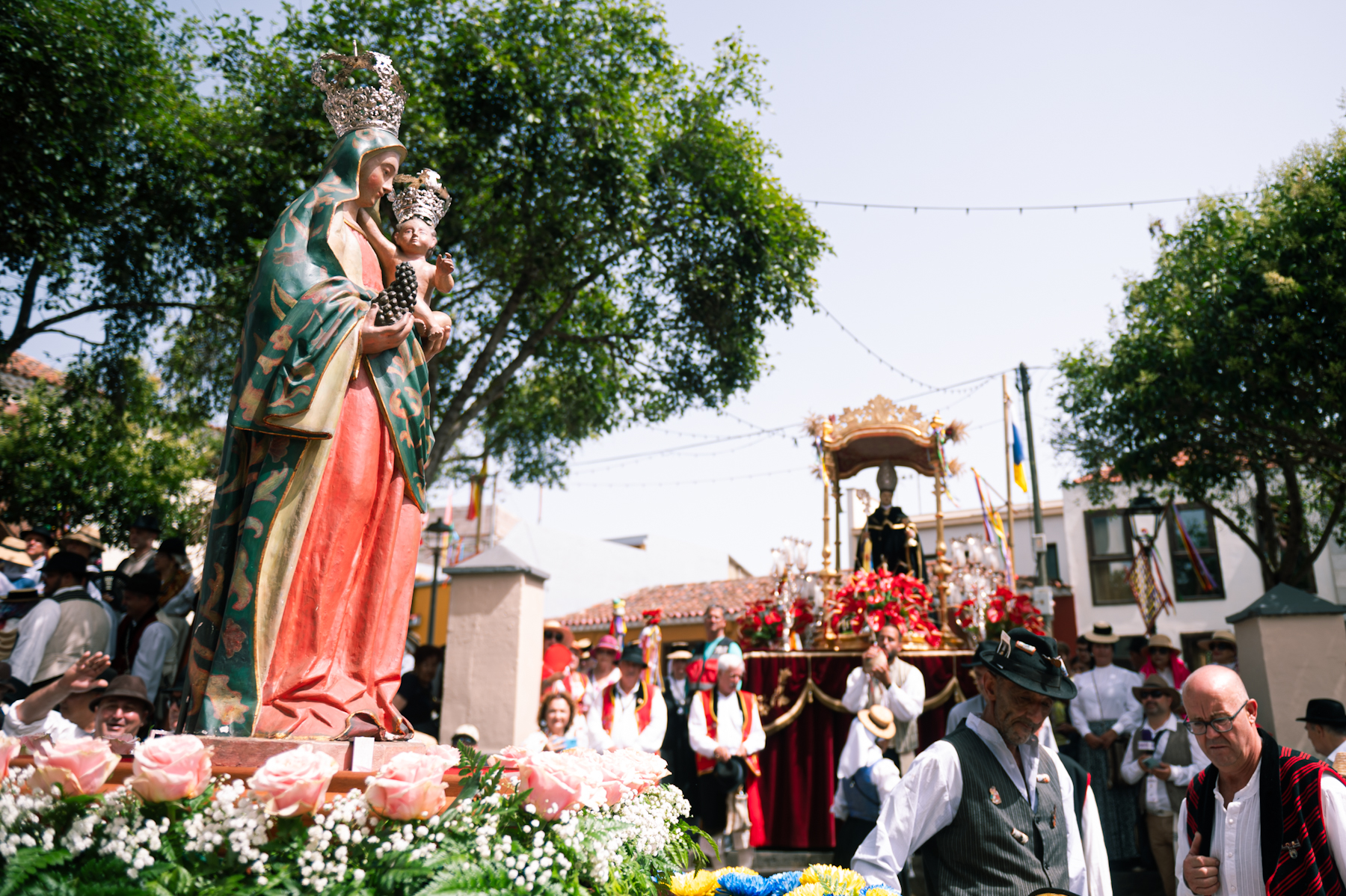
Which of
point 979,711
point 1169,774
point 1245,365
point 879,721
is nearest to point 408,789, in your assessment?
point 979,711

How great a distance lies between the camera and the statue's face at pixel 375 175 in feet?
11.2

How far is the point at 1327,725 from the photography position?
223 inches

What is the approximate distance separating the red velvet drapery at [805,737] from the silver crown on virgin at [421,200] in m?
6.94

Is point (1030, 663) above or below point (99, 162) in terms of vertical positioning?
below

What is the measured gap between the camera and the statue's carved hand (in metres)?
3.09

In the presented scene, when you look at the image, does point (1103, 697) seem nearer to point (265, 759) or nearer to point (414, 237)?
point (414, 237)

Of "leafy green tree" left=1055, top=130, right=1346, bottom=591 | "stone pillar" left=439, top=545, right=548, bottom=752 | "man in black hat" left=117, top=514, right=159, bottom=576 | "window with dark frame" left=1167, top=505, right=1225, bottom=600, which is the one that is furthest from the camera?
"window with dark frame" left=1167, top=505, right=1225, bottom=600

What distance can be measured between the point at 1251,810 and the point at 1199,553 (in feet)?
84.1

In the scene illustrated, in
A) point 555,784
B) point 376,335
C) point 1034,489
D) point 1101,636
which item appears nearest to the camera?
point 555,784

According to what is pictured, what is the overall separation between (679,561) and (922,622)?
2715cm

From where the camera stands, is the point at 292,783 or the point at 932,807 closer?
the point at 292,783

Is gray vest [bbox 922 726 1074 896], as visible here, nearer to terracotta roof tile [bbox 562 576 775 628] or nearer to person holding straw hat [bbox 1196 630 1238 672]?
person holding straw hat [bbox 1196 630 1238 672]

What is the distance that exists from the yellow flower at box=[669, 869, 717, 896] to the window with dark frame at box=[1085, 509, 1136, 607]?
26.9 m

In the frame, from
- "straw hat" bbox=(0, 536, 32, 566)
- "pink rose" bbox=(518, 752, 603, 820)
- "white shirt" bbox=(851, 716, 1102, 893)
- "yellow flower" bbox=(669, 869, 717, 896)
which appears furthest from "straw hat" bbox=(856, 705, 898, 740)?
"straw hat" bbox=(0, 536, 32, 566)
